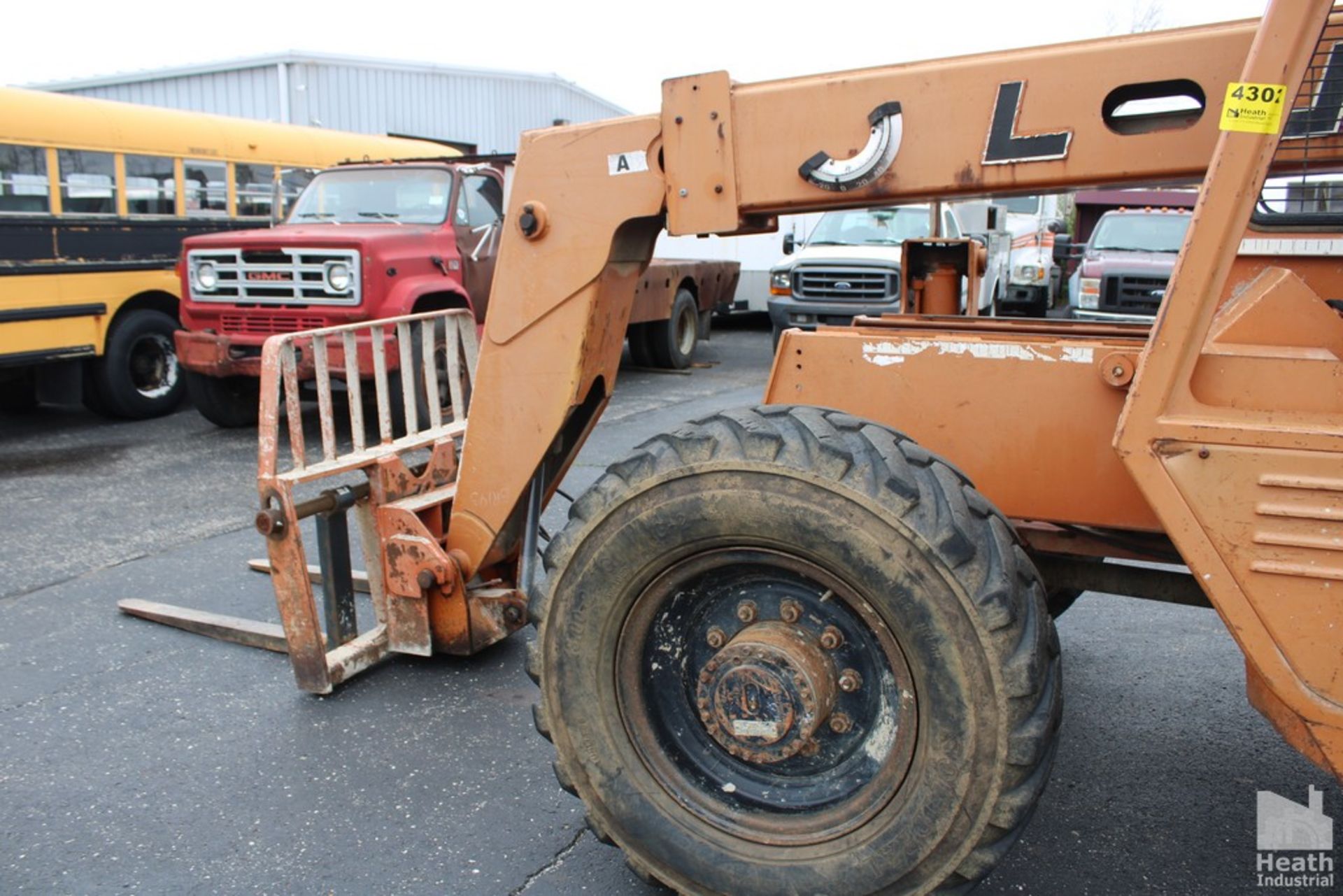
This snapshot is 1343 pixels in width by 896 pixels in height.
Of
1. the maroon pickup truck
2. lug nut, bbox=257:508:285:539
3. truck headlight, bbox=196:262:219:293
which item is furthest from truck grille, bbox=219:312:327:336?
the maroon pickup truck

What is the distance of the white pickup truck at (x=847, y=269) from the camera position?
534 inches

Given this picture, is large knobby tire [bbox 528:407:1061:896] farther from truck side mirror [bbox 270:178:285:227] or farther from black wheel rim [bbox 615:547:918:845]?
truck side mirror [bbox 270:178:285:227]

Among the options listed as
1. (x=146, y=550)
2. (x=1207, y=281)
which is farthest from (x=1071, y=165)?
(x=146, y=550)

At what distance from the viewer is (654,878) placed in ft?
9.29

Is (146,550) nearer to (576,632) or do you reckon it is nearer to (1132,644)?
(576,632)

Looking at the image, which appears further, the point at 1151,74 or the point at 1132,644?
the point at 1132,644

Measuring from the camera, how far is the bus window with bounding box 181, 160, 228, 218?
11.0m

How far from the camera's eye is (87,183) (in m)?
9.93

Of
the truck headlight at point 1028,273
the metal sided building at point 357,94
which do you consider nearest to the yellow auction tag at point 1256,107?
the truck headlight at point 1028,273

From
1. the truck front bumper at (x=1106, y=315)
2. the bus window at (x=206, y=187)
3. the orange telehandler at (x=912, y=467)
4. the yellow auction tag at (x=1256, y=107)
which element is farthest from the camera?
the truck front bumper at (x=1106, y=315)

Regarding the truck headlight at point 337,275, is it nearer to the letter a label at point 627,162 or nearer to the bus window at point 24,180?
the bus window at point 24,180

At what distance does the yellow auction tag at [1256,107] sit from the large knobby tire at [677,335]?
464 inches

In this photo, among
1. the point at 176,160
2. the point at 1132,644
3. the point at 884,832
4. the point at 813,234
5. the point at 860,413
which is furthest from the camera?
the point at 813,234

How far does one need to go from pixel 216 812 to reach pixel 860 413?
2315 millimetres
